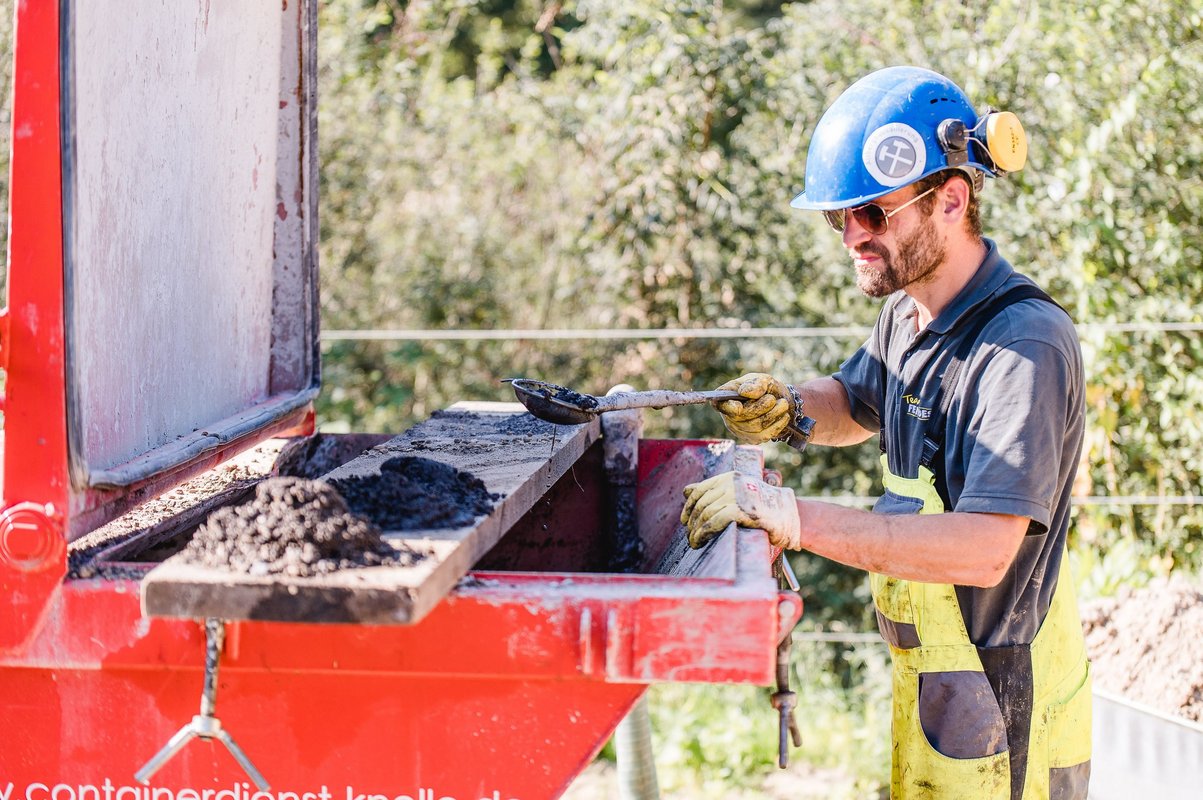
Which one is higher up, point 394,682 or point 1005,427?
point 1005,427

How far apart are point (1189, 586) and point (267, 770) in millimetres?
3377

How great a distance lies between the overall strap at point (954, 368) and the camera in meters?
2.41

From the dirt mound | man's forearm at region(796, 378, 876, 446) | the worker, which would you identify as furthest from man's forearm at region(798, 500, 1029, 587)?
the dirt mound

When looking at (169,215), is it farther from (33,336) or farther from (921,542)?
(921,542)

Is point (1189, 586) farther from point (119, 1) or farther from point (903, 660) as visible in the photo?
point (119, 1)

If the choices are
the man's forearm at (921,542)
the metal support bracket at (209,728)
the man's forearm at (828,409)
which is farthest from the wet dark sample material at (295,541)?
the man's forearm at (828,409)

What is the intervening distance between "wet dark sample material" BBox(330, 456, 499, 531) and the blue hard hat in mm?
1117

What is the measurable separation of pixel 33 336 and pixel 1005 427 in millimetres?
1759

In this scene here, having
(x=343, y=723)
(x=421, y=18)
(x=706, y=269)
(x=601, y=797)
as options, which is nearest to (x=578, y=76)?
(x=421, y=18)

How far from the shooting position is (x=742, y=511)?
2.19 m

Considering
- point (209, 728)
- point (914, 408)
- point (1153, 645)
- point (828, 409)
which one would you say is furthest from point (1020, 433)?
point (1153, 645)

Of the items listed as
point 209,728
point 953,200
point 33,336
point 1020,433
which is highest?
point 953,200

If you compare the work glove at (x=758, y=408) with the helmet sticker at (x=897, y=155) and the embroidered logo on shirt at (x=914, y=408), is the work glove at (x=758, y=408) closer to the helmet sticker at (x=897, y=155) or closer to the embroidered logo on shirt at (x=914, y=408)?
the embroidered logo on shirt at (x=914, y=408)

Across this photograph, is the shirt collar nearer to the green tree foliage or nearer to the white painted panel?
the white painted panel
